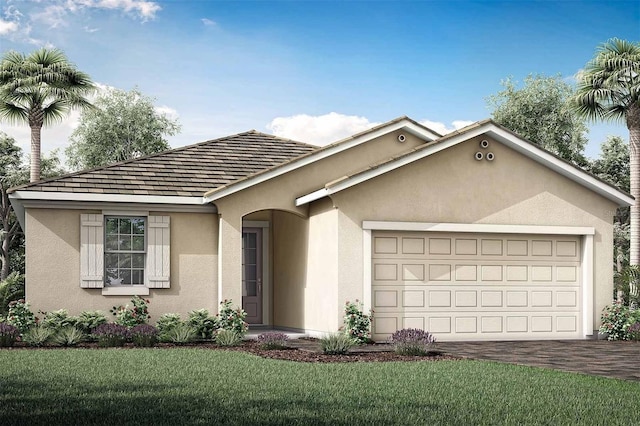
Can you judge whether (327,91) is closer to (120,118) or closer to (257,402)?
(120,118)

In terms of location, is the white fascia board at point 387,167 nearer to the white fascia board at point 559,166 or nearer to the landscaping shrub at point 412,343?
the white fascia board at point 559,166

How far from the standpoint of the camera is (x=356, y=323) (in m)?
18.4

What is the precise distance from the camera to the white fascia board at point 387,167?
60.9 ft

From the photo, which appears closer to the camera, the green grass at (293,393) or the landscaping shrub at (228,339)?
the green grass at (293,393)

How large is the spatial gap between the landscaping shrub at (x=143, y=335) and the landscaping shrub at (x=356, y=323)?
3963 mm

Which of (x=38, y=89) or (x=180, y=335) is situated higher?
(x=38, y=89)

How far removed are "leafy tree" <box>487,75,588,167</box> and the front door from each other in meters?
26.6

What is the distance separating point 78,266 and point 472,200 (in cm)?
894

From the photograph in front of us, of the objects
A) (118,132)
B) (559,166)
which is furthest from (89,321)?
(118,132)

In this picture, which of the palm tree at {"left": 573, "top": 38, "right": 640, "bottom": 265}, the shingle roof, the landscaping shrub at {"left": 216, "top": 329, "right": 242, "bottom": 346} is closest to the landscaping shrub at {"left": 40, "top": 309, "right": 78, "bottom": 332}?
the shingle roof

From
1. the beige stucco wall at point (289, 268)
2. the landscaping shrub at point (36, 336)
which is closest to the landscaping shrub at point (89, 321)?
the landscaping shrub at point (36, 336)

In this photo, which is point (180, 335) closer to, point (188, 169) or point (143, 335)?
point (143, 335)

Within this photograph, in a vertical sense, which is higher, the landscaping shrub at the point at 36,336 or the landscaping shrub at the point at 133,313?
the landscaping shrub at the point at 133,313

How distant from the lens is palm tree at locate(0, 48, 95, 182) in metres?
30.8
